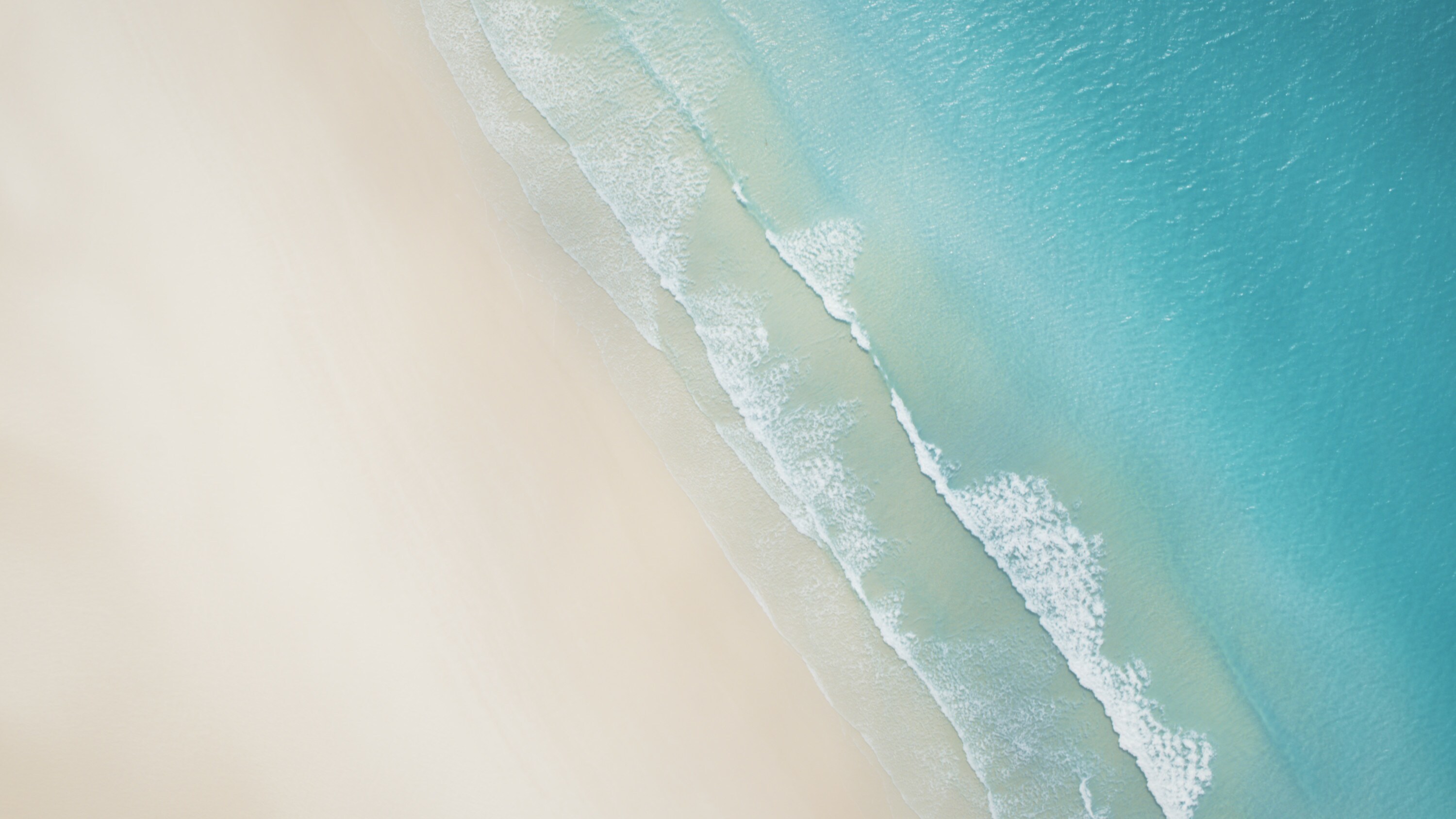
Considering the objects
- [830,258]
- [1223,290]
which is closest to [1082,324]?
[1223,290]

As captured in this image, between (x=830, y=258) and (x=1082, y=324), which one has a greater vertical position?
(x=1082, y=324)

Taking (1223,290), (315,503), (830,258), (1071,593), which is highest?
(1223,290)

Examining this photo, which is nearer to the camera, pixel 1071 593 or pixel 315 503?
pixel 315 503

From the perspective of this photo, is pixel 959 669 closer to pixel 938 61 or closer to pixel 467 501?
pixel 467 501

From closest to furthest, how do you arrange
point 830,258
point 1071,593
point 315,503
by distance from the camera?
point 315,503 < point 1071,593 < point 830,258

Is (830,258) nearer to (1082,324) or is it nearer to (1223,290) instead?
(1082,324)

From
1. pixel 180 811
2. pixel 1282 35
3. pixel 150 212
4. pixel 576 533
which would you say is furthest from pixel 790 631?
pixel 1282 35

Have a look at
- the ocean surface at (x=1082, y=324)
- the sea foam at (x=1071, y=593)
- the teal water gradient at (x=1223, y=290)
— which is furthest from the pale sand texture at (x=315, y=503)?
the teal water gradient at (x=1223, y=290)

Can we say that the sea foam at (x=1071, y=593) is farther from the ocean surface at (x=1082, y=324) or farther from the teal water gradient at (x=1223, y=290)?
the teal water gradient at (x=1223, y=290)
